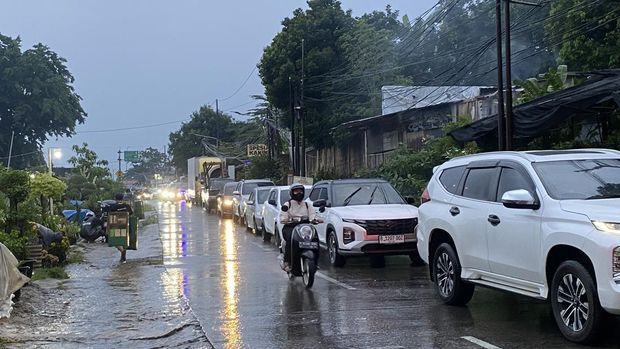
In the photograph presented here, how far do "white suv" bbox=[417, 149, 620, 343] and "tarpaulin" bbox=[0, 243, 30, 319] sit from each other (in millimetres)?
5477

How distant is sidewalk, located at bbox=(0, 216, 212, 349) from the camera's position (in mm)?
8180

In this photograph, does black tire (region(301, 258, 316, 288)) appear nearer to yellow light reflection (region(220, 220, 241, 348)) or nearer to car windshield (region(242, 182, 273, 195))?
yellow light reflection (region(220, 220, 241, 348))

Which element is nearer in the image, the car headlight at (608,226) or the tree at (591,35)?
the car headlight at (608,226)

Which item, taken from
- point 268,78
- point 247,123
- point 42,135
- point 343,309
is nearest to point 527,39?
point 268,78

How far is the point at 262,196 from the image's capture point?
25.1 m

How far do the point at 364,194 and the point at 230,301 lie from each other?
17.5 ft

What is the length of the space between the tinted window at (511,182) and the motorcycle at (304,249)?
387 cm

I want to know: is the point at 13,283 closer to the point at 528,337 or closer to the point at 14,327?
the point at 14,327

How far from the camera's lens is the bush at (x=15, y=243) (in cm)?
1270

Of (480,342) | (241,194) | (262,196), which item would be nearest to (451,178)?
(480,342)

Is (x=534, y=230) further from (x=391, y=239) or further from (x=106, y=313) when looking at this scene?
(x=391, y=239)

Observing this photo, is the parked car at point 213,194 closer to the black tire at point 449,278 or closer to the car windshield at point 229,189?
the car windshield at point 229,189

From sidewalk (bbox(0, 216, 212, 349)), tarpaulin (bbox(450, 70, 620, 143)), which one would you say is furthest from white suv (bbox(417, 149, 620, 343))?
tarpaulin (bbox(450, 70, 620, 143))

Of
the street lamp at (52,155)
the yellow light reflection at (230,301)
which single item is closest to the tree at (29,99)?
the street lamp at (52,155)
